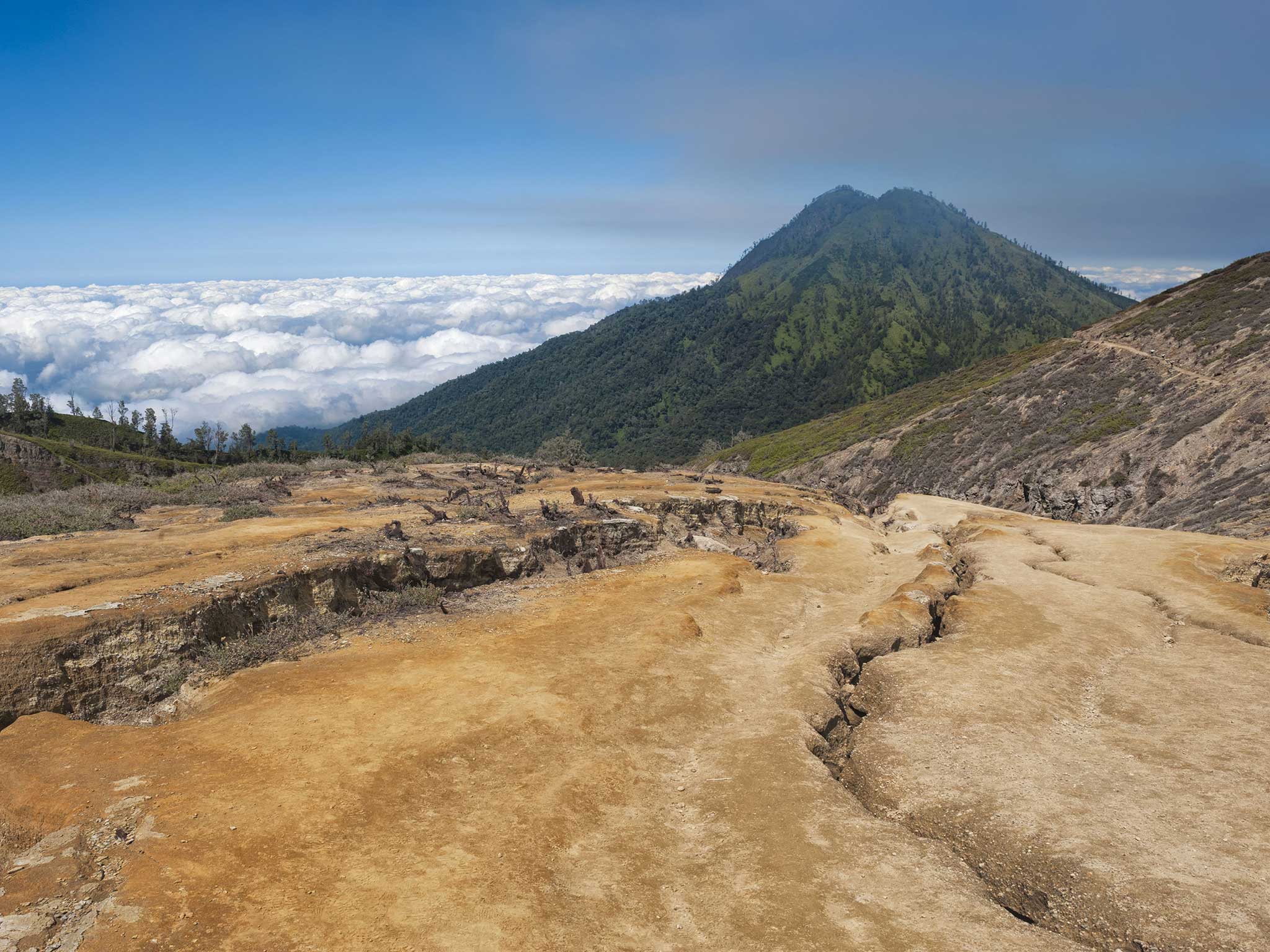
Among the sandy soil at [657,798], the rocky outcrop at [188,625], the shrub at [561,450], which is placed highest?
the shrub at [561,450]

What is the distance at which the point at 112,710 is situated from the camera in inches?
608

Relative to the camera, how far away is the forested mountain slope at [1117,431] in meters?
60.2

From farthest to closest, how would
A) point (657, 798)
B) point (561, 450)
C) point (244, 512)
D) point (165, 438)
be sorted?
point (165, 438)
point (561, 450)
point (244, 512)
point (657, 798)

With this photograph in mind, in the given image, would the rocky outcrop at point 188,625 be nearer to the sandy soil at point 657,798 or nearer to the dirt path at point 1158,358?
the sandy soil at point 657,798

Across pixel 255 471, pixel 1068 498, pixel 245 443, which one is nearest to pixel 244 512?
pixel 255 471

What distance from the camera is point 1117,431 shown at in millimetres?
79062

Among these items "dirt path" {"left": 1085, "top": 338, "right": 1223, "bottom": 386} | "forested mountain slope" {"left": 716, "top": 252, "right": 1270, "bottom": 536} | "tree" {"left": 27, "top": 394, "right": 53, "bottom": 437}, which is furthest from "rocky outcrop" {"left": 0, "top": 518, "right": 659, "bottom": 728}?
"tree" {"left": 27, "top": 394, "right": 53, "bottom": 437}

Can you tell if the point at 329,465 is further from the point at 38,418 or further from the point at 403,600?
the point at 38,418

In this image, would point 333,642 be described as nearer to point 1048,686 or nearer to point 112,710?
point 112,710

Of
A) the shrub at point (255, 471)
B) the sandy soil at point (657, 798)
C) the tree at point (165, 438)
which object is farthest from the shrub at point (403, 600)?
the tree at point (165, 438)

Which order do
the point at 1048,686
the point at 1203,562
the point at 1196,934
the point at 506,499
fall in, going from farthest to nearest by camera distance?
1. the point at 506,499
2. the point at 1203,562
3. the point at 1048,686
4. the point at 1196,934

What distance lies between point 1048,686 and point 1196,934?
9465 mm

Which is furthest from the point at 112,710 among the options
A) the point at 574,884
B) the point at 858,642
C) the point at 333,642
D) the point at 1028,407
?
the point at 1028,407

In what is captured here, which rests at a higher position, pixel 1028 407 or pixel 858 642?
pixel 1028 407
